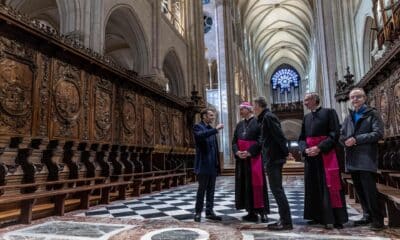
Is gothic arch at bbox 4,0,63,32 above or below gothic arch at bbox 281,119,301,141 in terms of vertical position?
above

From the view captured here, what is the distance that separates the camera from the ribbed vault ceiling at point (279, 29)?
33.0 m

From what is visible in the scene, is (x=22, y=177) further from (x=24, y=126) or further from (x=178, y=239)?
(x=178, y=239)

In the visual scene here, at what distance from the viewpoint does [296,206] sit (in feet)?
15.7

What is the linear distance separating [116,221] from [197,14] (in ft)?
48.5

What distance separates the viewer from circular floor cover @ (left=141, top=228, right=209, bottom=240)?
9.18 ft

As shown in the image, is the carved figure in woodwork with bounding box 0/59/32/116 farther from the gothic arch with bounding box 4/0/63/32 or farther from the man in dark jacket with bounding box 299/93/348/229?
the gothic arch with bounding box 4/0/63/32

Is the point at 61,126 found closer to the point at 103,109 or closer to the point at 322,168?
the point at 103,109

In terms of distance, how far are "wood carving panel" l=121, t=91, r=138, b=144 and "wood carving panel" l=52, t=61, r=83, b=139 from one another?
1.83 meters

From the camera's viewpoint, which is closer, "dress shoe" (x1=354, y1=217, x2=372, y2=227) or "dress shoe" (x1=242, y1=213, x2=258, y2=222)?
"dress shoe" (x1=354, y1=217, x2=372, y2=227)

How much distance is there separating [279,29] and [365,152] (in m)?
39.4

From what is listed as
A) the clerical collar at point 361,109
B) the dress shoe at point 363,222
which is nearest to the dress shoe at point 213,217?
the dress shoe at point 363,222

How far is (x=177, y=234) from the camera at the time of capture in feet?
9.67

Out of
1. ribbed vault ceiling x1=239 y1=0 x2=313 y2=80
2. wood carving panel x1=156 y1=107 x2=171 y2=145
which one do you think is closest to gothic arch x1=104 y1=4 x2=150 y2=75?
wood carving panel x1=156 y1=107 x2=171 y2=145

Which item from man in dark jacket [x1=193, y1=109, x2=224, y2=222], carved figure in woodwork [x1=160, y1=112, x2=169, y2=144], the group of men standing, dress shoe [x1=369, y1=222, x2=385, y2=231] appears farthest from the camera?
carved figure in woodwork [x1=160, y1=112, x2=169, y2=144]
